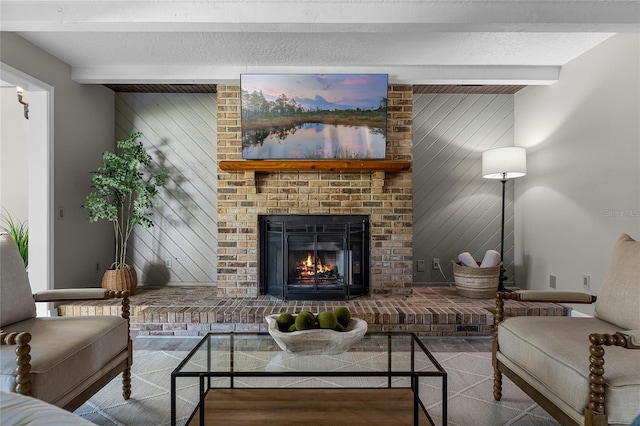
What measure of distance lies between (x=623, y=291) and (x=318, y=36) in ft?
8.38

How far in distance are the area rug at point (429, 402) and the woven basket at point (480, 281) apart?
1.13 meters

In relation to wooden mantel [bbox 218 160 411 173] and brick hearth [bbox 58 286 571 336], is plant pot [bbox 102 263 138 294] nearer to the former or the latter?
brick hearth [bbox 58 286 571 336]

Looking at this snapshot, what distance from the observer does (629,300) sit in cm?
180

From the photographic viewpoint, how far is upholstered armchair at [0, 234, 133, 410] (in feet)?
4.57

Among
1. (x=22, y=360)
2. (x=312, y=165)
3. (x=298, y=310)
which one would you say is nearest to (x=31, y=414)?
(x=22, y=360)

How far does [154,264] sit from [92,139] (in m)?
1.45

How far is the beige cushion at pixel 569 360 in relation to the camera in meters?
1.32

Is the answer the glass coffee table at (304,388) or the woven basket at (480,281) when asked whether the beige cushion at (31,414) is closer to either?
the glass coffee table at (304,388)

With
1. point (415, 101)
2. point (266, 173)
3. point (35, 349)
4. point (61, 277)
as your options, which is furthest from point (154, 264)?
point (415, 101)

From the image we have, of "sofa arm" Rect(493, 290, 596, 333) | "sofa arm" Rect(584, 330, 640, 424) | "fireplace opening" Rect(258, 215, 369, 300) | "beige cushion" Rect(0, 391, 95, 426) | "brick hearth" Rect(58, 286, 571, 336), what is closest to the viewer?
"beige cushion" Rect(0, 391, 95, 426)

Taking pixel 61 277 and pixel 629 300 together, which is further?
pixel 61 277

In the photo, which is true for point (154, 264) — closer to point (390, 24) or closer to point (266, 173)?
point (266, 173)

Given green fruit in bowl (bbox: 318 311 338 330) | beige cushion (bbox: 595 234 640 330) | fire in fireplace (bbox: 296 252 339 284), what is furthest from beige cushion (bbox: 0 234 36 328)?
beige cushion (bbox: 595 234 640 330)

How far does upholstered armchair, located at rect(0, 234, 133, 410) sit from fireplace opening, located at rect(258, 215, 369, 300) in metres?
1.70
